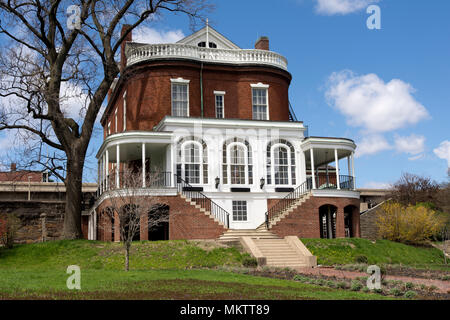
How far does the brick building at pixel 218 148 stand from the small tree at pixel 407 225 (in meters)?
3.62

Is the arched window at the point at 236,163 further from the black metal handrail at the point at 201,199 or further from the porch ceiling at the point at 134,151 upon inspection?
the porch ceiling at the point at 134,151

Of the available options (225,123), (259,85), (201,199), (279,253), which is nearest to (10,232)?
(201,199)

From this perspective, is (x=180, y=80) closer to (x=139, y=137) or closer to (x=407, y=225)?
(x=139, y=137)

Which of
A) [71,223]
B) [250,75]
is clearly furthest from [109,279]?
[250,75]

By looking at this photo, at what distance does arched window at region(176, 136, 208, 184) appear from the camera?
A: 28516 mm

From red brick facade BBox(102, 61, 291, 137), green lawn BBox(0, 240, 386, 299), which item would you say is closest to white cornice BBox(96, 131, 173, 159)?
red brick facade BBox(102, 61, 291, 137)

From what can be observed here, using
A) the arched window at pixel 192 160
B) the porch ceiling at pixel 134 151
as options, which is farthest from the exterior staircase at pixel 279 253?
the porch ceiling at pixel 134 151

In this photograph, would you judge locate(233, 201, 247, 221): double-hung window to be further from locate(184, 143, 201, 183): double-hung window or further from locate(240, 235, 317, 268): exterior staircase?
locate(240, 235, 317, 268): exterior staircase

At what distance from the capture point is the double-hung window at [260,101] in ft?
→ 114

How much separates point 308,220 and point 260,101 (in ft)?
33.9

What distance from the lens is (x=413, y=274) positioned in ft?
66.0

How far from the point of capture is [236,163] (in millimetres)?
29766

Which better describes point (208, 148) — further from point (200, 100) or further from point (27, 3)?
point (27, 3)
